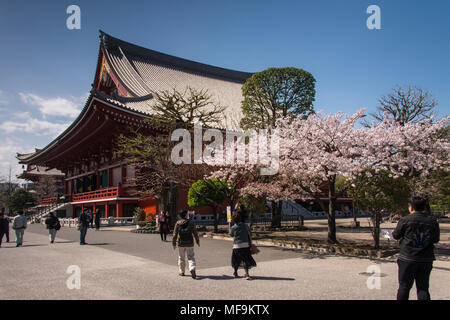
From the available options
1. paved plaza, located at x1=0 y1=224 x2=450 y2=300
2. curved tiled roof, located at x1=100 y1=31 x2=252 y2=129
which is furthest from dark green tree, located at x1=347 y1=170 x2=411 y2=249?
curved tiled roof, located at x1=100 y1=31 x2=252 y2=129

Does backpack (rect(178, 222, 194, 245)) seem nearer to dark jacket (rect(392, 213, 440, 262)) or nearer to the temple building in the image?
dark jacket (rect(392, 213, 440, 262))

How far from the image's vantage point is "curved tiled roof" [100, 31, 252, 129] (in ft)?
119

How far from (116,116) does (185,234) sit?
2072 cm

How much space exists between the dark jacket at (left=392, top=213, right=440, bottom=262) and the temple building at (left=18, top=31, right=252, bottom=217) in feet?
69.0

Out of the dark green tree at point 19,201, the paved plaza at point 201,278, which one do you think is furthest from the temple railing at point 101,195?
the dark green tree at point 19,201

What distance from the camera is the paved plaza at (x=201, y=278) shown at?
6.70 meters

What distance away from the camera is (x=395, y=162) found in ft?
45.0

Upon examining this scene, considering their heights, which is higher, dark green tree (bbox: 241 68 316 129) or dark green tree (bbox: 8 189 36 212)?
dark green tree (bbox: 241 68 316 129)

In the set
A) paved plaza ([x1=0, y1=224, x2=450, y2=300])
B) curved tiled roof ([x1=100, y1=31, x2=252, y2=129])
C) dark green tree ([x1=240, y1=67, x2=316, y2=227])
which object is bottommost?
paved plaza ([x1=0, y1=224, x2=450, y2=300])

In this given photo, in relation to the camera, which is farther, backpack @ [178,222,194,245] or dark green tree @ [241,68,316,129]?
dark green tree @ [241,68,316,129]

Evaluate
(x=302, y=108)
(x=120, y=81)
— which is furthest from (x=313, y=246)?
(x=120, y=81)

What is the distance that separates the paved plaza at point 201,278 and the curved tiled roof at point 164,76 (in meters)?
21.7
